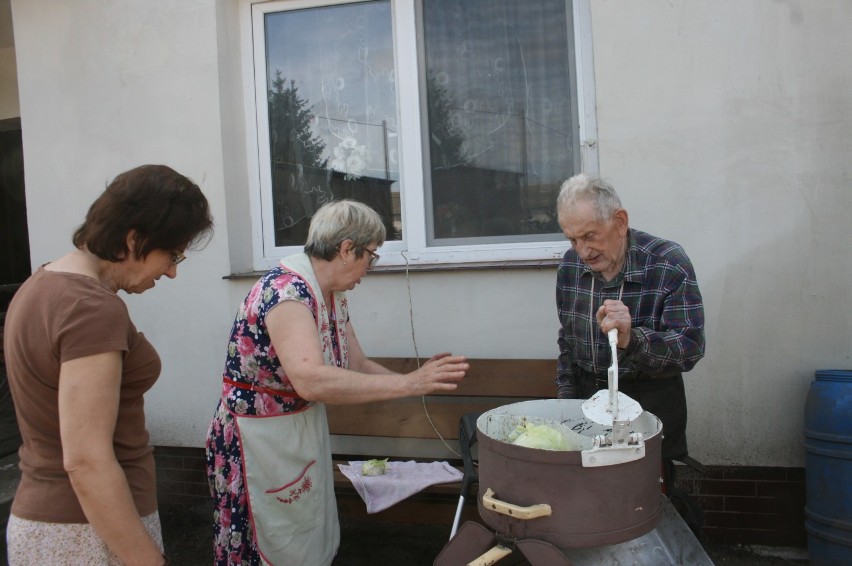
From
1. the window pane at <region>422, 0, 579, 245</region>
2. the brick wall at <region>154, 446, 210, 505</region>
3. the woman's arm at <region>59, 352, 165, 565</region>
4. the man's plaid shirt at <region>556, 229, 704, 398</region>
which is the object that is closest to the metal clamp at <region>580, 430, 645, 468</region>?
the man's plaid shirt at <region>556, 229, 704, 398</region>

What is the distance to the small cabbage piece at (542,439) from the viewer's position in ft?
6.00

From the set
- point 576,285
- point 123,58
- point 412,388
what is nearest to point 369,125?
point 123,58

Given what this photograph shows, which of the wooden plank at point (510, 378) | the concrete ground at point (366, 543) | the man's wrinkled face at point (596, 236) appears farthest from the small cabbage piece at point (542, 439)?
the concrete ground at point (366, 543)

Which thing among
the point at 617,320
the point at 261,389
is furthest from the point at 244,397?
the point at 617,320

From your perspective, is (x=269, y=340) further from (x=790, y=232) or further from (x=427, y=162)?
(x=790, y=232)

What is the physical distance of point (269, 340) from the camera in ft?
7.16

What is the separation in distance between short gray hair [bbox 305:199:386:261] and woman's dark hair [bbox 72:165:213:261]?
0.66 meters

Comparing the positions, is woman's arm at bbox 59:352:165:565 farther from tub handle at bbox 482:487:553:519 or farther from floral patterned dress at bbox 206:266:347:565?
tub handle at bbox 482:487:553:519

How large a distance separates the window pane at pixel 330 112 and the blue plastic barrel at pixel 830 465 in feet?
7.87

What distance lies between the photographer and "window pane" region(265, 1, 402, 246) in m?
3.97

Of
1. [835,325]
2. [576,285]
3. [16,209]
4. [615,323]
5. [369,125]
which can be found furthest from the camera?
[16,209]

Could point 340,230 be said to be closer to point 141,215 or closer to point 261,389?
point 261,389

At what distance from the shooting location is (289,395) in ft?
7.43

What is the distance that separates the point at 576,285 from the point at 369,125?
6.60 ft
